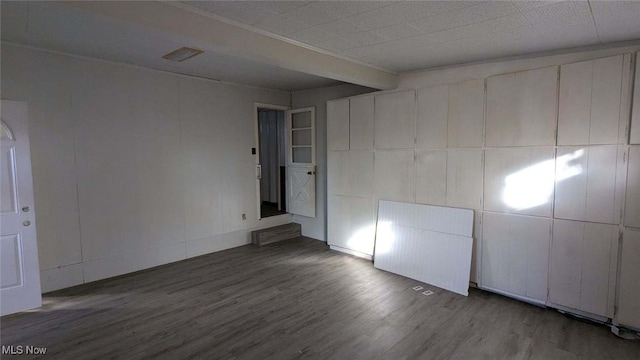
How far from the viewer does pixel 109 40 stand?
3232 mm

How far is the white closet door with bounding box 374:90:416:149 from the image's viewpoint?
423 centimetres

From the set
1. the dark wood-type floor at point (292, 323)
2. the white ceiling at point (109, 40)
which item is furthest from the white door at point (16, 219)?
the white ceiling at point (109, 40)

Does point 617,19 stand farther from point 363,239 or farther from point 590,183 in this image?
point 363,239

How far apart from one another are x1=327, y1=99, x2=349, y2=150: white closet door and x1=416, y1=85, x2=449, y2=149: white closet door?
118cm

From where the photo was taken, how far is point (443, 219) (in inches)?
155

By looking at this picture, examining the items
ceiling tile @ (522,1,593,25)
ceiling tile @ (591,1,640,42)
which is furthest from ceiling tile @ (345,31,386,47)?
ceiling tile @ (591,1,640,42)

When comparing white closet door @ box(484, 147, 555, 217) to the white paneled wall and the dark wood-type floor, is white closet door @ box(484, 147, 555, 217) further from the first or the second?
the dark wood-type floor

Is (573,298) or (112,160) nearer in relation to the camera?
(573,298)

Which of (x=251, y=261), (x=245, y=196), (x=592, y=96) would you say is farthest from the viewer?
(x=245, y=196)

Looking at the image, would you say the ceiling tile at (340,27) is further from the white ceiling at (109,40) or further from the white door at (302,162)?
the white door at (302,162)

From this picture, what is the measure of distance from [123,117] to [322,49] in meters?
2.69

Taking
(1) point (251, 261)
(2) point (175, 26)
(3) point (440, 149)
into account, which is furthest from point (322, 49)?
(1) point (251, 261)

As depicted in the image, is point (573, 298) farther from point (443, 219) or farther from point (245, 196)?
point (245, 196)

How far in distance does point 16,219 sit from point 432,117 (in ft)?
15.1
